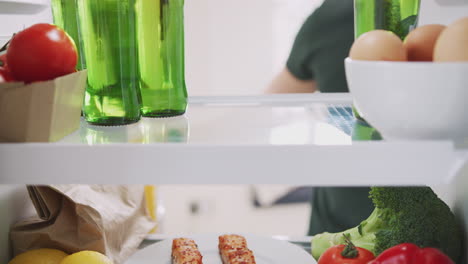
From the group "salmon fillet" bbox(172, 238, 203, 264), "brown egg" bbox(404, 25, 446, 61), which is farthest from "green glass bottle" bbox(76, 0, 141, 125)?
"brown egg" bbox(404, 25, 446, 61)

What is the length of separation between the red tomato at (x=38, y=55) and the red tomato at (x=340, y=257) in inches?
20.2

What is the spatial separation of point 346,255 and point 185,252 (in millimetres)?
263

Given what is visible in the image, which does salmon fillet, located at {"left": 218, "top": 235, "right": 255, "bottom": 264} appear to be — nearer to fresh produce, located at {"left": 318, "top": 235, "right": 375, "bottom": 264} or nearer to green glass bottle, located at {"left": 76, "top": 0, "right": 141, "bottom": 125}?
fresh produce, located at {"left": 318, "top": 235, "right": 375, "bottom": 264}

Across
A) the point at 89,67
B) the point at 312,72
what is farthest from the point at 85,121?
the point at 312,72

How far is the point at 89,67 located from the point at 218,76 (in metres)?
2.71

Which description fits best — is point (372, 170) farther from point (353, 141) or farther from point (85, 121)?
A: point (85, 121)

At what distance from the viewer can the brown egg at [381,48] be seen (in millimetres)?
574

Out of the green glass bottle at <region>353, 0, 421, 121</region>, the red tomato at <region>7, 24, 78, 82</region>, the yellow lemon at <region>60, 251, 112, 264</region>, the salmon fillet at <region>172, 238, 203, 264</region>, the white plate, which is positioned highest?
the green glass bottle at <region>353, 0, 421, 121</region>

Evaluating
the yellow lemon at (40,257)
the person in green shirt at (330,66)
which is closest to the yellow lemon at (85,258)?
the yellow lemon at (40,257)

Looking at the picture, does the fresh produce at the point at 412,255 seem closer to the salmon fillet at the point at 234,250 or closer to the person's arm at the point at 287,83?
the salmon fillet at the point at 234,250

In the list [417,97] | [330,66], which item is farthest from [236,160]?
[330,66]

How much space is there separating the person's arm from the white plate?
0.78 meters

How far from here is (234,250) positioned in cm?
90

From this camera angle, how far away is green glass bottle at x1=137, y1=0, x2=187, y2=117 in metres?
0.78
